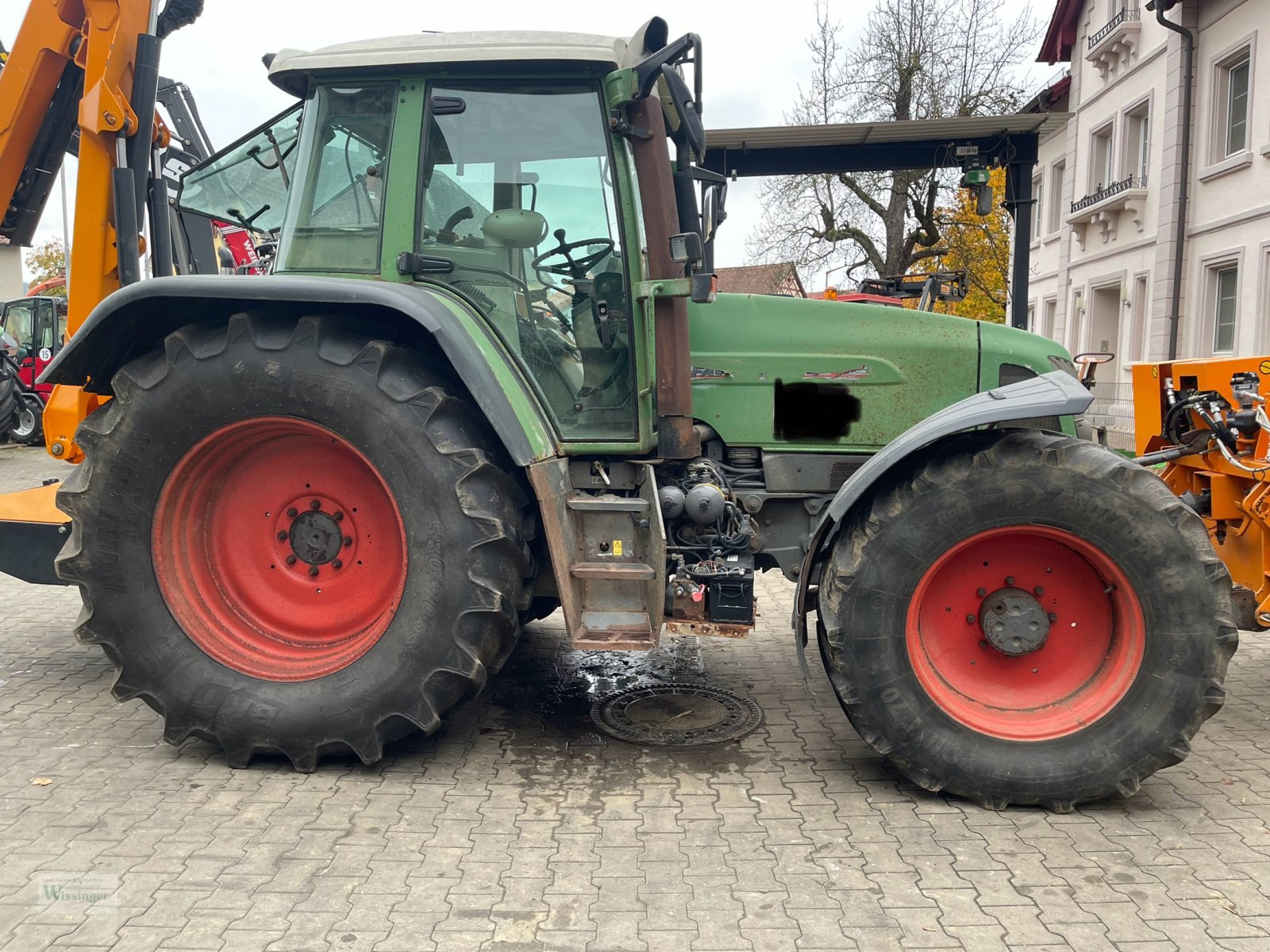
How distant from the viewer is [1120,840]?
2945 millimetres

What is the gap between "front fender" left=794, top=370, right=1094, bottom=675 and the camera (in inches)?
123

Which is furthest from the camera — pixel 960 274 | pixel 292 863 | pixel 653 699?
pixel 960 274

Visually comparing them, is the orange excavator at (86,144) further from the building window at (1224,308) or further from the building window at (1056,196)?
the building window at (1056,196)

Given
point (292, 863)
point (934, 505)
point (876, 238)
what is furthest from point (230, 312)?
point (876, 238)

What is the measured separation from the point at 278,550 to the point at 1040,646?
9.19ft

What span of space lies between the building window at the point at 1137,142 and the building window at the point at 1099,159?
1145mm

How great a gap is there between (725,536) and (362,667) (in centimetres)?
143

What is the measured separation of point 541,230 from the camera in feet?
11.6

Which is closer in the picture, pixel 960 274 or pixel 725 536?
pixel 725 536

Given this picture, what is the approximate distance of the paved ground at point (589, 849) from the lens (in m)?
2.46

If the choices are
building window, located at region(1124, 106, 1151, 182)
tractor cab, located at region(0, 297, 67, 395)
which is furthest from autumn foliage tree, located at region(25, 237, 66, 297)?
building window, located at region(1124, 106, 1151, 182)

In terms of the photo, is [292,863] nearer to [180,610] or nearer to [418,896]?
[418,896]


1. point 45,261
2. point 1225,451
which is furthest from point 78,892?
point 45,261

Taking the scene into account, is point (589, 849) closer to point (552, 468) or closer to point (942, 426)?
point (552, 468)
